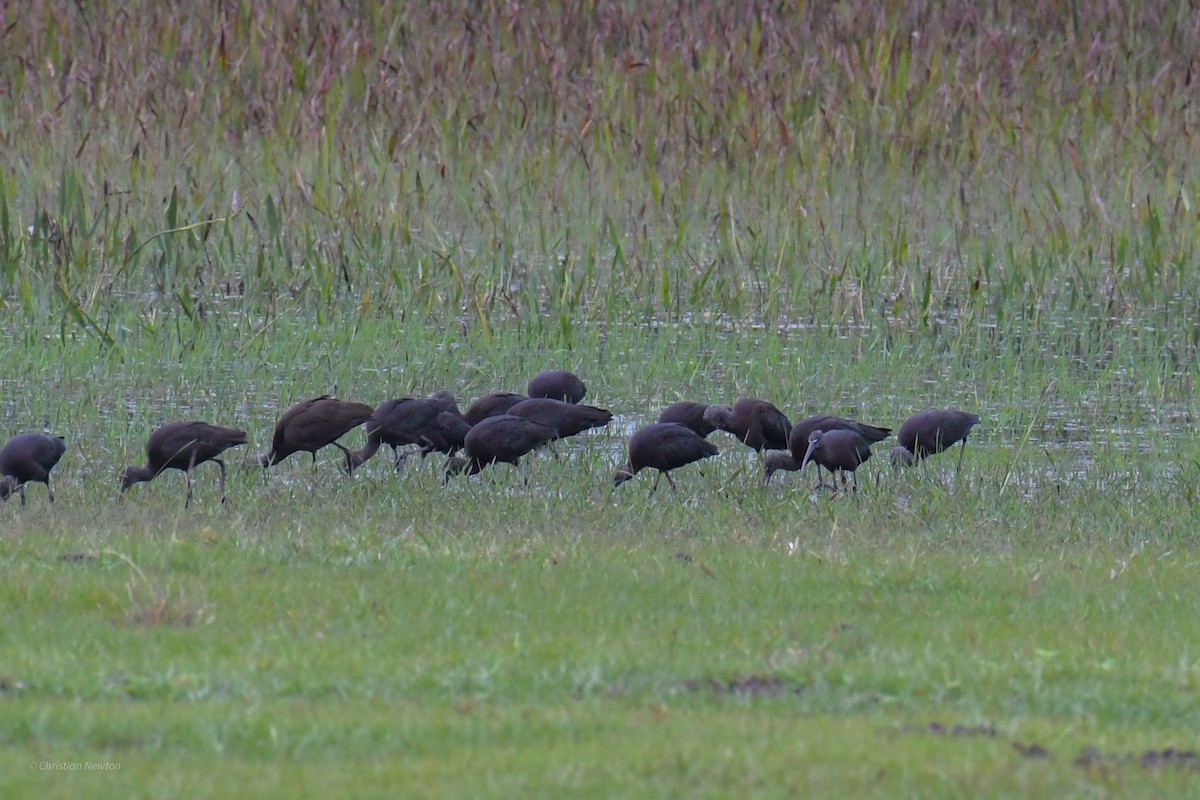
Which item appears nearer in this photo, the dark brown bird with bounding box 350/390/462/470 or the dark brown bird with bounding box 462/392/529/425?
the dark brown bird with bounding box 350/390/462/470

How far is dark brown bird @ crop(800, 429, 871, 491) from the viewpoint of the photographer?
8.44m

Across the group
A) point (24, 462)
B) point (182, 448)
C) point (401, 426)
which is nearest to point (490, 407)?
point (401, 426)

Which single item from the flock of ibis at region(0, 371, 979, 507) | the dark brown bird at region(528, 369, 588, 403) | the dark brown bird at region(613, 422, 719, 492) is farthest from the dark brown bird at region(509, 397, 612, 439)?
the dark brown bird at region(528, 369, 588, 403)

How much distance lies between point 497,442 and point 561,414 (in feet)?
1.74

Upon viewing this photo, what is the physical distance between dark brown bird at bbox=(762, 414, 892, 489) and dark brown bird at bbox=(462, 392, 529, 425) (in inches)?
49.5

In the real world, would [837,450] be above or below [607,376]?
below

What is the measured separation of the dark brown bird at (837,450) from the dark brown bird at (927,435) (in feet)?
1.54

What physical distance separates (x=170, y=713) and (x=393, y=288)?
7538 millimetres

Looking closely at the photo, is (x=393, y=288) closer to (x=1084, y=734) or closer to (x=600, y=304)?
(x=600, y=304)

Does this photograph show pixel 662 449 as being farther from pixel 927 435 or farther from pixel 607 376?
pixel 607 376

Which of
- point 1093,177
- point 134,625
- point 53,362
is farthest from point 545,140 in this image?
point 134,625

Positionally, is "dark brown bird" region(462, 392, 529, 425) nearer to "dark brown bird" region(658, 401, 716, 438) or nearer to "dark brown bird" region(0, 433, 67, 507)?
"dark brown bird" region(658, 401, 716, 438)

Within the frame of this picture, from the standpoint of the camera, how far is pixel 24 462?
7.94 m

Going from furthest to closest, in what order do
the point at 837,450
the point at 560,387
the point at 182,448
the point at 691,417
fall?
the point at 560,387 < the point at 691,417 < the point at 837,450 < the point at 182,448
